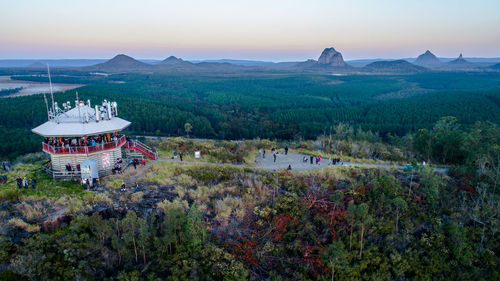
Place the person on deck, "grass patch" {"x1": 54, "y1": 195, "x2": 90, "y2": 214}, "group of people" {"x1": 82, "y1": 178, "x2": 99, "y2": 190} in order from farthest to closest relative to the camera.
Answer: the person on deck
"group of people" {"x1": 82, "y1": 178, "x2": 99, "y2": 190}
"grass patch" {"x1": 54, "y1": 195, "x2": 90, "y2": 214}

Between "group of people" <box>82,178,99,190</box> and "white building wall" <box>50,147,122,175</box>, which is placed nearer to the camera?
"group of people" <box>82,178,99,190</box>

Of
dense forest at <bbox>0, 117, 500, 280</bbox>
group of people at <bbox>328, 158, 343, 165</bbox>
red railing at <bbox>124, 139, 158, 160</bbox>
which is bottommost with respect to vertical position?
dense forest at <bbox>0, 117, 500, 280</bbox>

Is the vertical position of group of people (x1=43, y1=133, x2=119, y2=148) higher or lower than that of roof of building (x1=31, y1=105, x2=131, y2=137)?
lower

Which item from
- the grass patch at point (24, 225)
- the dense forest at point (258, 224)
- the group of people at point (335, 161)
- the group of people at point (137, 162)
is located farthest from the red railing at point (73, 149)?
the group of people at point (335, 161)

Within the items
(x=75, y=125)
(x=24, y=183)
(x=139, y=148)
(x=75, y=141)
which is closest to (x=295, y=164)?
(x=139, y=148)

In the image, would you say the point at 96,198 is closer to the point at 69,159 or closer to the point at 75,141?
the point at 69,159

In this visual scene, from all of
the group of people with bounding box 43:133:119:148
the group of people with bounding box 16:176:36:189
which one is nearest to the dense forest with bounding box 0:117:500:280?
the group of people with bounding box 16:176:36:189

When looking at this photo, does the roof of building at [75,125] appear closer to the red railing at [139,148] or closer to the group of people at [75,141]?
the group of people at [75,141]

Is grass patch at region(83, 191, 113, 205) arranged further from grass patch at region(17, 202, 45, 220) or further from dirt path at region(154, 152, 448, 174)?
dirt path at region(154, 152, 448, 174)

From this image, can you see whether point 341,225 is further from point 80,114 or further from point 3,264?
point 80,114

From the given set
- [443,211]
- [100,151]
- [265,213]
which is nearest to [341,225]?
[265,213]
